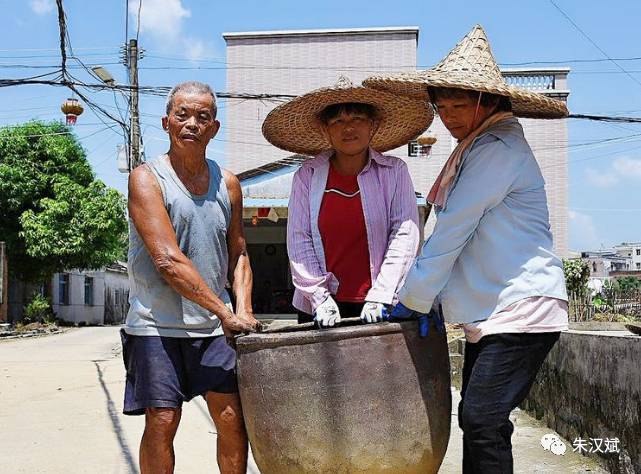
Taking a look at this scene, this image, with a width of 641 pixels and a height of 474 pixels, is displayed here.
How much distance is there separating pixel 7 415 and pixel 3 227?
18120 mm

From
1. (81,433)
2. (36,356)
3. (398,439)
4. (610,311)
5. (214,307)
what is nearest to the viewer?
(398,439)

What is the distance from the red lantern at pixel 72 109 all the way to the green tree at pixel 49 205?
9859 millimetres

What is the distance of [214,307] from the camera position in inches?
104

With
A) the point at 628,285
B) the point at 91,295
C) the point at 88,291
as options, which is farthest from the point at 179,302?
the point at 628,285

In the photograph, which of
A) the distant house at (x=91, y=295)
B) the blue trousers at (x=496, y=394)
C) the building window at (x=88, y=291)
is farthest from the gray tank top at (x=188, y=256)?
the building window at (x=88, y=291)

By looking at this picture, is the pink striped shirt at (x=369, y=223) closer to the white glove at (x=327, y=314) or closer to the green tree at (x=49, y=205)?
the white glove at (x=327, y=314)

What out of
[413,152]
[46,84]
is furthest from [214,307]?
[413,152]

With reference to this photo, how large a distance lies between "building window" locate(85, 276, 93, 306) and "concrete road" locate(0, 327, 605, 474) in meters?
24.0

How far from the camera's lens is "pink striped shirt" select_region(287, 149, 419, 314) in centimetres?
278

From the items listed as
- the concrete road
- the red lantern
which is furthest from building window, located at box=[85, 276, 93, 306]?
the concrete road

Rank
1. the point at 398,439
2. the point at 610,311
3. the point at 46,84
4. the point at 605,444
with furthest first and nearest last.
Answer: the point at 610,311
the point at 46,84
the point at 605,444
the point at 398,439

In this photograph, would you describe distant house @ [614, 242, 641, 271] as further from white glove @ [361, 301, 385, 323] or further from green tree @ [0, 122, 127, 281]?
white glove @ [361, 301, 385, 323]

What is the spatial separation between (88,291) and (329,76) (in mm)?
16823

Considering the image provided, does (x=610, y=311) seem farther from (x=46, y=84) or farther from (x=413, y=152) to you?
(x=46, y=84)
